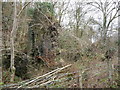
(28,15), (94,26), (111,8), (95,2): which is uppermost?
(95,2)

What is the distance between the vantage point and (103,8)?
23.9 ft

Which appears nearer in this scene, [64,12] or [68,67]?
[68,67]

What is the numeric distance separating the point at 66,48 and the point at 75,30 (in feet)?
6.56

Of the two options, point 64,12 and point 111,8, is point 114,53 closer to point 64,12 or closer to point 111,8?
point 111,8

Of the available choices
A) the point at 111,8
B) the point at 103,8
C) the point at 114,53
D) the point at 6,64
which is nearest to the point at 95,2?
the point at 103,8

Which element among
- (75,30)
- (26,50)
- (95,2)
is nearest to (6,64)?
(26,50)

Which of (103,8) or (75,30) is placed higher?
(103,8)

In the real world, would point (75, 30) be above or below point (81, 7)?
below

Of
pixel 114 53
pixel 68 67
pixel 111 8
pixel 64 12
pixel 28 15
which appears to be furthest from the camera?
pixel 64 12

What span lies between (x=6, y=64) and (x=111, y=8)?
719 cm

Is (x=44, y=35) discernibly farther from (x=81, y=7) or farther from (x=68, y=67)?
(x=81, y=7)

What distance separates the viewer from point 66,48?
611 centimetres

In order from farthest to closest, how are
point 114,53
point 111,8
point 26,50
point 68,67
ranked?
1. point 111,8
2. point 26,50
3. point 68,67
4. point 114,53

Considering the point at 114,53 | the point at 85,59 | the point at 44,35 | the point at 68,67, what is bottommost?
the point at 68,67
